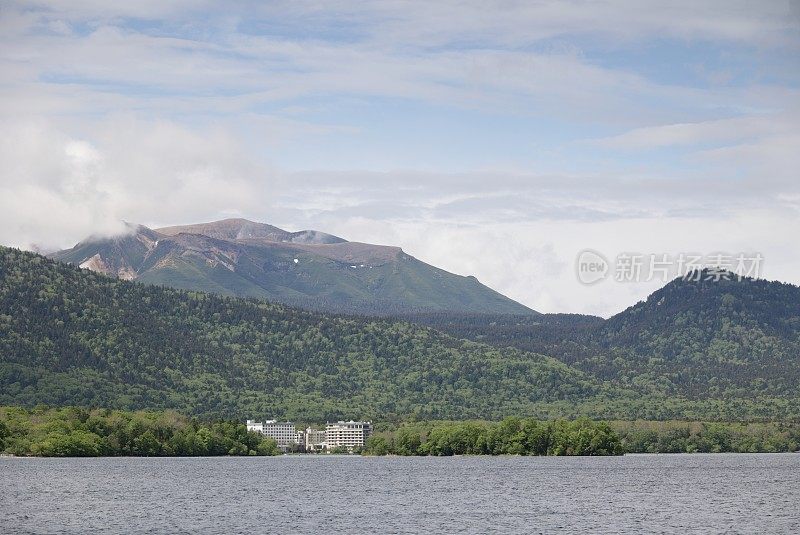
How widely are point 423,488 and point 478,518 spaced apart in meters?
53.8

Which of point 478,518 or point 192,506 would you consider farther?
point 192,506

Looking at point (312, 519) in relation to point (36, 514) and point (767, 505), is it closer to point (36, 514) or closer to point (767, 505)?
point (36, 514)

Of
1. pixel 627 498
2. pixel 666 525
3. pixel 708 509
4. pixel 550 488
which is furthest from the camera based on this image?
pixel 550 488

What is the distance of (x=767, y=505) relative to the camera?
151625mm

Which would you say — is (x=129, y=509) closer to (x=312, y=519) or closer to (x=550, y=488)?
(x=312, y=519)

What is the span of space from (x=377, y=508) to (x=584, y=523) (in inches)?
1135

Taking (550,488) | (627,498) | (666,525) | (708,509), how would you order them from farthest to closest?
(550,488)
(627,498)
(708,509)
(666,525)

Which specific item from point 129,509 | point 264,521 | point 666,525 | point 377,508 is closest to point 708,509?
point 666,525

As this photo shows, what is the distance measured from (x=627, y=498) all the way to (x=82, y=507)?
6578 centimetres

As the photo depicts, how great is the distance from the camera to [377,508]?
149500 millimetres

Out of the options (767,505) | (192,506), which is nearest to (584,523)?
(767,505)

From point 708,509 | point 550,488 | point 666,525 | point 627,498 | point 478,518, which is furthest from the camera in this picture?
point 550,488

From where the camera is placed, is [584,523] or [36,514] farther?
[36,514]

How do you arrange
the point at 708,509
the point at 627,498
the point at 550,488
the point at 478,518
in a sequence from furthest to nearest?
the point at 550,488
the point at 627,498
the point at 708,509
the point at 478,518
